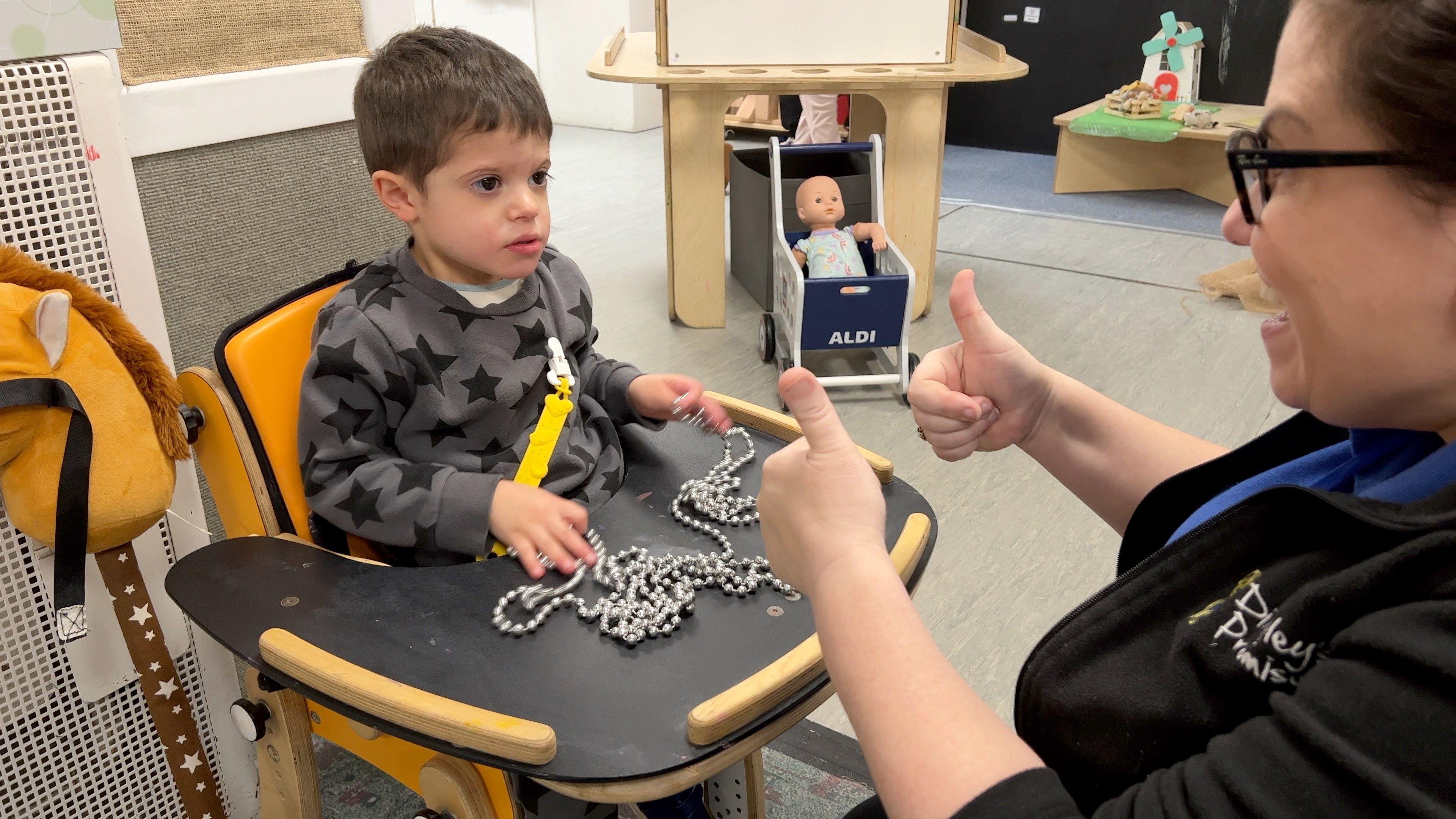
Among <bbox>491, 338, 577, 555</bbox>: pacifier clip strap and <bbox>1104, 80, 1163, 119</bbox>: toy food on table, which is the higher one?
<bbox>491, 338, 577, 555</bbox>: pacifier clip strap

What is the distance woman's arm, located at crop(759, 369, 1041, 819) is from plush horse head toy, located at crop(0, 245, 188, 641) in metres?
0.70

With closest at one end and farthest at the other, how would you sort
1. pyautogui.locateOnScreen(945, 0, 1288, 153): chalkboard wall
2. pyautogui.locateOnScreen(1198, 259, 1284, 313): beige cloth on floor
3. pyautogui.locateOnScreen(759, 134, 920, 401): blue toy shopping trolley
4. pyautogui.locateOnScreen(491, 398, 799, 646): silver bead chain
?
pyautogui.locateOnScreen(491, 398, 799, 646): silver bead chain, pyautogui.locateOnScreen(759, 134, 920, 401): blue toy shopping trolley, pyautogui.locateOnScreen(1198, 259, 1284, 313): beige cloth on floor, pyautogui.locateOnScreen(945, 0, 1288, 153): chalkboard wall

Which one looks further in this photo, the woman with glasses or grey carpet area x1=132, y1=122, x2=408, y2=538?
grey carpet area x1=132, y1=122, x2=408, y2=538

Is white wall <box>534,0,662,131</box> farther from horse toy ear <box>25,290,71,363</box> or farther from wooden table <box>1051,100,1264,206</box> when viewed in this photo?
horse toy ear <box>25,290,71,363</box>

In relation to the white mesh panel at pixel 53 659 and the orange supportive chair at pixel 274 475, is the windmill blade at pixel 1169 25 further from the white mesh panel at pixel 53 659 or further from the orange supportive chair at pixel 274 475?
the white mesh panel at pixel 53 659

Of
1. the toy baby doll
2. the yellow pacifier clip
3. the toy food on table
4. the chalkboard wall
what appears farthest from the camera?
the chalkboard wall

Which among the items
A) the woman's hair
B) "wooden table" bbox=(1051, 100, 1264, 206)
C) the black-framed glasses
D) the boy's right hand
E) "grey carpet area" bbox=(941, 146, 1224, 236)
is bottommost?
"grey carpet area" bbox=(941, 146, 1224, 236)

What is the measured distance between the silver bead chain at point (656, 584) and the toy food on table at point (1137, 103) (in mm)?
4430

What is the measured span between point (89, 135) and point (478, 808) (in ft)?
2.71

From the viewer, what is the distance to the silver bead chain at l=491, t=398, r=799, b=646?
101cm

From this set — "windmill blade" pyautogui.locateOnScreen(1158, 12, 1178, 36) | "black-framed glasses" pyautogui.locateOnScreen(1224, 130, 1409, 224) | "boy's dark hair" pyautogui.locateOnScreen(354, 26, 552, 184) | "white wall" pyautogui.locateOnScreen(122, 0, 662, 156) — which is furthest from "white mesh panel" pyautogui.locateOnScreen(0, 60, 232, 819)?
"windmill blade" pyautogui.locateOnScreen(1158, 12, 1178, 36)

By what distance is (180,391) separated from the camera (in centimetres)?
111

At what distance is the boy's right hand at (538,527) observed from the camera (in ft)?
3.59

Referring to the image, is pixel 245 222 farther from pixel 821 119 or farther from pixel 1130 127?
pixel 1130 127
